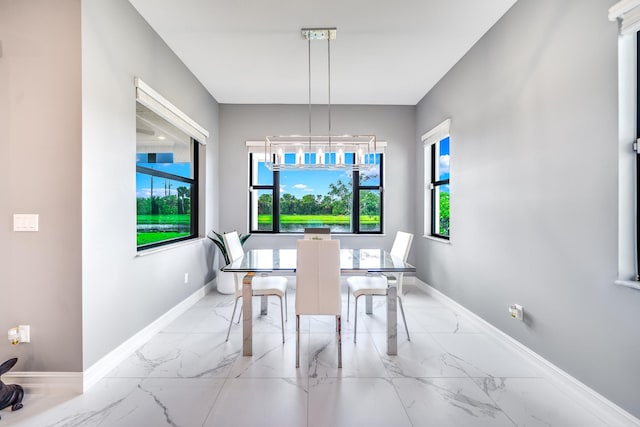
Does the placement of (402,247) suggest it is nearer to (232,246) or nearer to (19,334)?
(232,246)

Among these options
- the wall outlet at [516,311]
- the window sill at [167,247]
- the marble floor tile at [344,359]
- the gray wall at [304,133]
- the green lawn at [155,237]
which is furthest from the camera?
the gray wall at [304,133]

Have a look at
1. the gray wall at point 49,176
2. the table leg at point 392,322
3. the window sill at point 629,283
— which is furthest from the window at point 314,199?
the window sill at point 629,283

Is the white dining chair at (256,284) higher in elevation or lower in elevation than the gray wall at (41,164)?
lower

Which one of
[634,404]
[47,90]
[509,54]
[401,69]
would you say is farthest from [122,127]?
[634,404]

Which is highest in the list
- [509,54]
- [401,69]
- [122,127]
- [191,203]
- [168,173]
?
[401,69]

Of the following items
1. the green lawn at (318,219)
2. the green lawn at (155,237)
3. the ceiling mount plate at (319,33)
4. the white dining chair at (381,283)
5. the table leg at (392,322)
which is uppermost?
the ceiling mount plate at (319,33)

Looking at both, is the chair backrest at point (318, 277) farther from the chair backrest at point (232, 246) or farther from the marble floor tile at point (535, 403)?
the marble floor tile at point (535, 403)

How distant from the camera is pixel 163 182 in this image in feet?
9.92

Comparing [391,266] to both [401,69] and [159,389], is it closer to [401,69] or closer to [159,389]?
[159,389]

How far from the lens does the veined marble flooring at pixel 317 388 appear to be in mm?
1558

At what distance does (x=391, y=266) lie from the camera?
2.29 m

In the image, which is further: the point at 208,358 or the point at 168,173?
the point at 168,173

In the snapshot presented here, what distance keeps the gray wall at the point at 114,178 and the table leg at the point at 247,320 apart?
2.95 ft

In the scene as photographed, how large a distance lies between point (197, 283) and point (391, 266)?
8.18 feet
